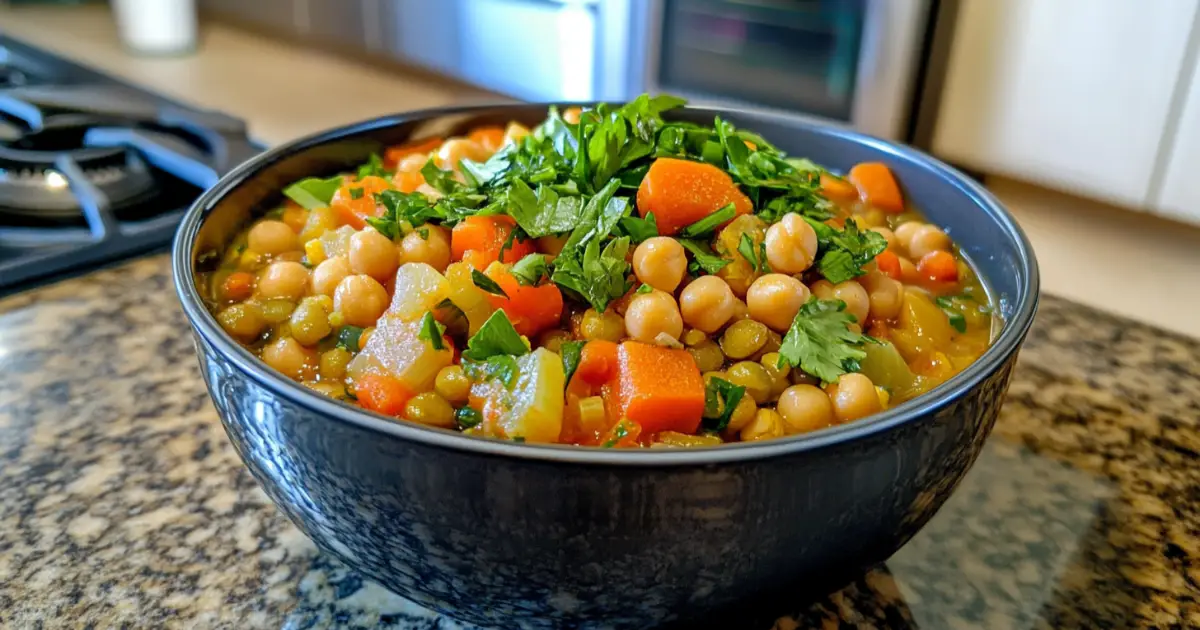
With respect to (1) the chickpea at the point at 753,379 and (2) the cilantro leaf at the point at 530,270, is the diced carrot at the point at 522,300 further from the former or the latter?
(1) the chickpea at the point at 753,379

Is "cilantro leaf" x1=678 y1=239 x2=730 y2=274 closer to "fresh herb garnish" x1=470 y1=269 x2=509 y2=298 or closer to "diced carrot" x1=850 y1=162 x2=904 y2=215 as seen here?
"fresh herb garnish" x1=470 y1=269 x2=509 y2=298

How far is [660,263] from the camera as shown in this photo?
3.02 feet

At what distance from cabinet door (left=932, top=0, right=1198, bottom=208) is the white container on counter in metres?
2.50

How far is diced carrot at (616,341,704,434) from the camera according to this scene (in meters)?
0.82

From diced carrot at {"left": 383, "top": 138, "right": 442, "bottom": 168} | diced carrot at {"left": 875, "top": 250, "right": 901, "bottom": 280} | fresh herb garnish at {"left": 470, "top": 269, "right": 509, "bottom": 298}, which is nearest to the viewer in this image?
fresh herb garnish at {"left": 470, "top": 269, "right": 509, "bottom": 298}

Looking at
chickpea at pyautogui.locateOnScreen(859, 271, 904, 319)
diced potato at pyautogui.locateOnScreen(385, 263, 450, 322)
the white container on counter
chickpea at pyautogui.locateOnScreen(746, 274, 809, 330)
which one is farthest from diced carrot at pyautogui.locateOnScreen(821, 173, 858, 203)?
Answer: the white container on counter

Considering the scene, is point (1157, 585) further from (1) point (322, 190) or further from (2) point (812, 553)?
(1) point (322, 190)

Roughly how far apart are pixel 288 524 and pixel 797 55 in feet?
4.17

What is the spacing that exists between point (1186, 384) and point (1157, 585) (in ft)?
1.65

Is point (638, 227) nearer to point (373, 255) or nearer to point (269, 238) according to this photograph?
point (373, 255)

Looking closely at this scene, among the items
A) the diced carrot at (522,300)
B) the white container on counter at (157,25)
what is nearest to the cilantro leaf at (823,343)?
the diced carrot at (522,300)

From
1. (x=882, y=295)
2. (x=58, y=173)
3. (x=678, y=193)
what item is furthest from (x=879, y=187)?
(x=58, y=173)

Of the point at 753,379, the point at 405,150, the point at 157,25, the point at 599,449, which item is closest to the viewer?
the point at 599,449

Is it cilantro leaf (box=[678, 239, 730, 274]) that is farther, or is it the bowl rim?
cilantro leaf (box=[678, 239, 730, 274])
